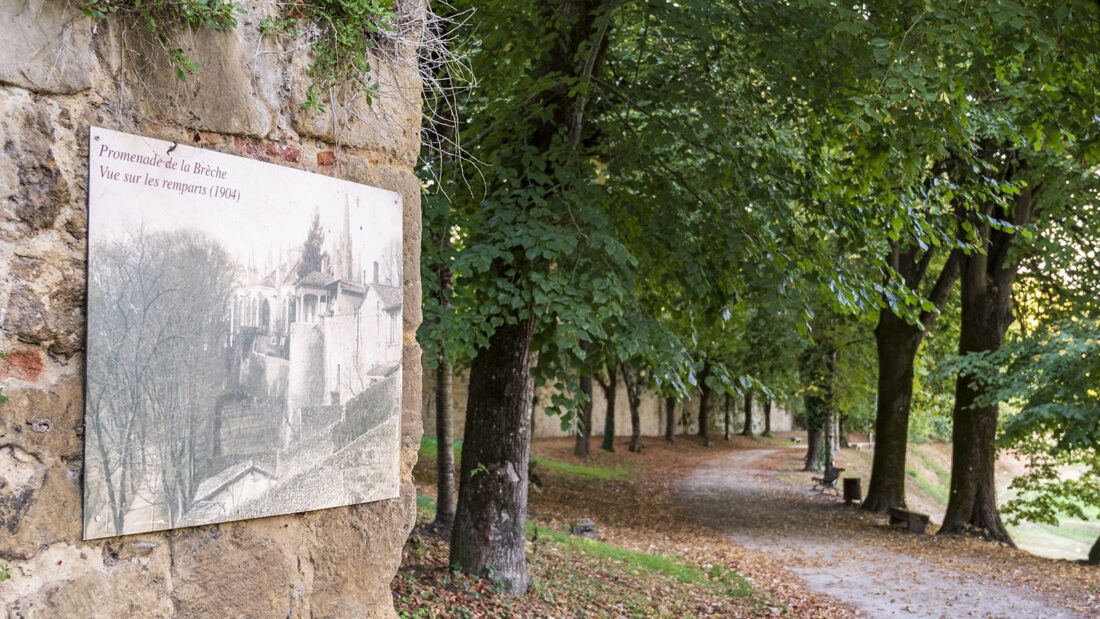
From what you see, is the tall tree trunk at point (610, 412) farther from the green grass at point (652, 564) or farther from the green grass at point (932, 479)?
the green grass at point (652, 564)

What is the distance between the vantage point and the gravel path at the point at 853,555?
10.1m

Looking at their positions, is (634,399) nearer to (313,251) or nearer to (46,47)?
(313,251)

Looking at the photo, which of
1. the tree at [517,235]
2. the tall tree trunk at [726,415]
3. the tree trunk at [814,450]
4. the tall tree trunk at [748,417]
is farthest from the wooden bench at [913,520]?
the tall tree trunk at [748,417]

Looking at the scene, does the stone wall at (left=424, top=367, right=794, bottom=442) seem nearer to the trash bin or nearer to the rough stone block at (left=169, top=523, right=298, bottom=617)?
the trash bin

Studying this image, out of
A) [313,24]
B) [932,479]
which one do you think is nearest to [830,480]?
[932,479]

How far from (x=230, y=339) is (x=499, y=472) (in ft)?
18.8

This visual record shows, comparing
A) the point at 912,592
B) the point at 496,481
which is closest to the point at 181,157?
the point at 496,481

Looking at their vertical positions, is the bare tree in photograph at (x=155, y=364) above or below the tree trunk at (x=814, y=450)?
above

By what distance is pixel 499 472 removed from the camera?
7977 millimetres

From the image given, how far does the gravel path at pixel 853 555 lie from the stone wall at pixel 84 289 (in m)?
8.44

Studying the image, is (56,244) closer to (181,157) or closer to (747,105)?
(181,157)

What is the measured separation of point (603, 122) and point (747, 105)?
129 centimetres

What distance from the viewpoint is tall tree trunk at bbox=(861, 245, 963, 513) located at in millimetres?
16891

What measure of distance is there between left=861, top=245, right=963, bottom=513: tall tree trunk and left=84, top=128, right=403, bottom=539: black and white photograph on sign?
50.9 ft
